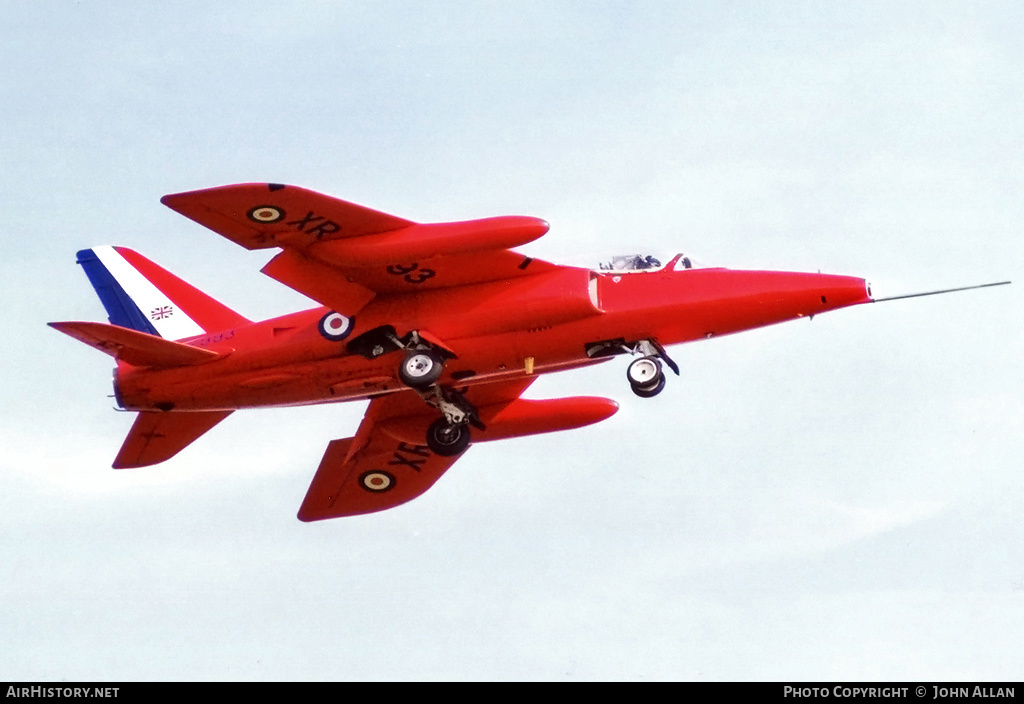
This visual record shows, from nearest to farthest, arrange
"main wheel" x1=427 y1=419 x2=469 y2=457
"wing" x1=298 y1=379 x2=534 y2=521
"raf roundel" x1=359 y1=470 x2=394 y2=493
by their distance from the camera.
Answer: "main wheel" x1=427 y1=419 x2=469 y2=457
"wing" x1=298 y1=379 x2=534 y2=521
"raf roundel" x1=359 y1=470 x2=394 y2=493

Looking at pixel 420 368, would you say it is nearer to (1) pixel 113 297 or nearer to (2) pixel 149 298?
(2) pixel 149 298

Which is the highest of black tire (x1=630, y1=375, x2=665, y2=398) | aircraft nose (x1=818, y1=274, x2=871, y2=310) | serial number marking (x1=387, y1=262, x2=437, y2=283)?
serial number marking (x1=387, y1=262, x2=437, y2=283)

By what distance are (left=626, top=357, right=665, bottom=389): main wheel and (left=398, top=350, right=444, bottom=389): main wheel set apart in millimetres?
3405

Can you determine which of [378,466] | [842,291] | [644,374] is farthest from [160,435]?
[842,291]

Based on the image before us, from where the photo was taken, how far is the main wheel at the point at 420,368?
27.8 m

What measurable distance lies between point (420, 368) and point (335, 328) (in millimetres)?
1797

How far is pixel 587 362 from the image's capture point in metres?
28.5

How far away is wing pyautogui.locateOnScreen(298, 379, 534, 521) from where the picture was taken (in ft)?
106

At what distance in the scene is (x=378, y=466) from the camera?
33219 millimetres

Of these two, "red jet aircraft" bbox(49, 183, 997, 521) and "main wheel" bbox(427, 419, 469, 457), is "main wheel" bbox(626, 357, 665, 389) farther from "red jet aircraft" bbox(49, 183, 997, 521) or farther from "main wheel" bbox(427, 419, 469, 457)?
"main wheel" bbox(427, 419, 469, 457)

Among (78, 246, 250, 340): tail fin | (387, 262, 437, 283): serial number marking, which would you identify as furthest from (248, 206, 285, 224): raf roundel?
(78, 246, 250, 340): tail fin

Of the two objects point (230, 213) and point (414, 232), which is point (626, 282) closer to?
point (414, 232)

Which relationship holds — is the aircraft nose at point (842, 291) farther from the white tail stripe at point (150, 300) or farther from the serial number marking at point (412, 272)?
the white tail stripe at point (150, 300)

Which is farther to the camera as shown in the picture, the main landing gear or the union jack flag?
the union jack flag
